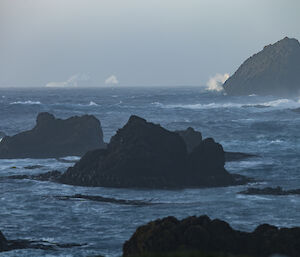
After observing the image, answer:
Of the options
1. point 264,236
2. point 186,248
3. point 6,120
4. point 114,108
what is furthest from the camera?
point 114,108

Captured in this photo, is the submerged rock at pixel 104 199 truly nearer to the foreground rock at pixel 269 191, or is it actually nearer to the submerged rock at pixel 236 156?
the foreground rock at pixel 269 191

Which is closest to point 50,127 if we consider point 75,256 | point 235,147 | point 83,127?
point 83,127

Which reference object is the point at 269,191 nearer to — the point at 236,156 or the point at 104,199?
the point at 104,199

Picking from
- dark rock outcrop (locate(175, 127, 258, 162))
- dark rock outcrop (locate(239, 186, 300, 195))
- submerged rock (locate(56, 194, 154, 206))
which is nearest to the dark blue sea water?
submerged rock (locate(56, 194, 154, 206))

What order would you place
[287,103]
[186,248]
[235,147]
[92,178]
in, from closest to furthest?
[186,248]
[92,178]
[235,147]
[287,103]

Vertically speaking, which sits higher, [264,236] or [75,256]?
[264,236]

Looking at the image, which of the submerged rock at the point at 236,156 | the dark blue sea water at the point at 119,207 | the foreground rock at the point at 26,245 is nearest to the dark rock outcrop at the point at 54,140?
the dark blue sea water at the point at 119,207

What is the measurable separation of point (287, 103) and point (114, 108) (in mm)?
51727

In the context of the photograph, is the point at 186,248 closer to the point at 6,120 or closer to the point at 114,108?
the point at 6,120

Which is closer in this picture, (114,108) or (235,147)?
(235,147)

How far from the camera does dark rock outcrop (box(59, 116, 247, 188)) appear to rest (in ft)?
198

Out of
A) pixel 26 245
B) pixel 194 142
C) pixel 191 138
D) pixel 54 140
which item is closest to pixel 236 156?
pixel 194 142

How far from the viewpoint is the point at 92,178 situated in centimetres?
6162

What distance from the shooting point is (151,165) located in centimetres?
6178
